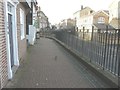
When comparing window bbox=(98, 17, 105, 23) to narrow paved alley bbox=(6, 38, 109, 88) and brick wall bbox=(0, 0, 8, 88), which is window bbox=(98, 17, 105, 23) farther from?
brick wall bbox=(0, 0, 8, 88)

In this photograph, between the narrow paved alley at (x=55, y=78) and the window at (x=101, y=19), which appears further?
the window at (x=101, y=19)

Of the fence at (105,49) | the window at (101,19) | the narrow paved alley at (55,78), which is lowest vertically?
the narrow paved alley at (55,78)

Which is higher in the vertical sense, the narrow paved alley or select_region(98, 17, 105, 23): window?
select_region(98, 17, 105, 23): window

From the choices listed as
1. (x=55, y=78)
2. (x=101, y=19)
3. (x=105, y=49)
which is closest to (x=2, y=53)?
(x=55, y=78)

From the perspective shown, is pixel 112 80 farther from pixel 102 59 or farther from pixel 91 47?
pixel 91 47

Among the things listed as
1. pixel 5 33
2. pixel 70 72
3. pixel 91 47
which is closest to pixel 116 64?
pixel 70 72

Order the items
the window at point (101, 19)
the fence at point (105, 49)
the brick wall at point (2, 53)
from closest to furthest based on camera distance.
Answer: the brick wall at point (2, 53), the fence at point (105, 49), the window at point (101, 19)

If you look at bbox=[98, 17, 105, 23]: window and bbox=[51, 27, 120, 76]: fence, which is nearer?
bbox=[51, 27, 120, 76]: fence

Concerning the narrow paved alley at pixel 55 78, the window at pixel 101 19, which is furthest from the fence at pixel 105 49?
the window at pixel 101 19

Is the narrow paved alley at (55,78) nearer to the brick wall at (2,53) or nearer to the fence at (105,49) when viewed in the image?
the brick wall at (2,53)

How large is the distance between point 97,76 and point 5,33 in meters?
3.42

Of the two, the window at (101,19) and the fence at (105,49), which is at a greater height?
the window at (101,19)

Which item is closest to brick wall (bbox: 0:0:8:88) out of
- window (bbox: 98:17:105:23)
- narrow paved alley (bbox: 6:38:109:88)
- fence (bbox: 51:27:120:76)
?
narrow paved alley (bbox: 6:38:109:88)

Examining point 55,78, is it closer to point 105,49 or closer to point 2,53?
point 105,49
